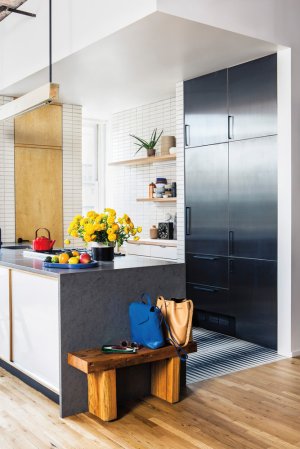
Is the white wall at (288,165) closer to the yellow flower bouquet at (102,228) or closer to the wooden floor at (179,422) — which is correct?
the wooden floor at (179,422)

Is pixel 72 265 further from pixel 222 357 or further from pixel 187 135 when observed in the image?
pixel 187 135

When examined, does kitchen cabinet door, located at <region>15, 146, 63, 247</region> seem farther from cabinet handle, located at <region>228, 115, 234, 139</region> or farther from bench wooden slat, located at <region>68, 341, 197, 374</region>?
bench wooden slat, located at <region>68, 341, 197, 374</region>

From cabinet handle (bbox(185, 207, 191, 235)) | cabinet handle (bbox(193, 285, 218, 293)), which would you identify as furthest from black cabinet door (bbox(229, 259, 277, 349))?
cabinet handle (bbox(185, 207, 191, 235))

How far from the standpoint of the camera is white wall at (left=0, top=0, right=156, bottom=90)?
162 inches

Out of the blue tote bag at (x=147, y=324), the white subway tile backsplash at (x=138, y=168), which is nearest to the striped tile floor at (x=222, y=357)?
the blue tote bag at (x=147, y=324)

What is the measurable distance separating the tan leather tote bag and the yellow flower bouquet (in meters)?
0.74

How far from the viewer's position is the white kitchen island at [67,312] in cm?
330

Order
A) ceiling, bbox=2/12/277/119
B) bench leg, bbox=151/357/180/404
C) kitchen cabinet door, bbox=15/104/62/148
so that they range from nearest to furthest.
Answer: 1. bench leg, bbox=151/357/180/404
2. ceiling, bbox=2/12/277/119
3. kitchen cabinet door, bbox=15/104/62/148

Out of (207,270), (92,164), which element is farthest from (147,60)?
(92,164)

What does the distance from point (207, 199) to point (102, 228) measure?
6.09ft

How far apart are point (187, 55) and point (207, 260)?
209 centimetres

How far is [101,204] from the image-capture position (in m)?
8.28

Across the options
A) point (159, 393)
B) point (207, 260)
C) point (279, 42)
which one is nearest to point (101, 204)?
point (207, 260)

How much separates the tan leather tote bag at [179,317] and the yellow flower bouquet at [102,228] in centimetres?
74
